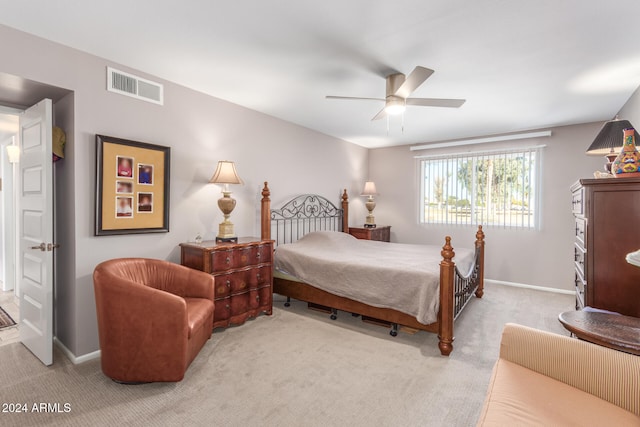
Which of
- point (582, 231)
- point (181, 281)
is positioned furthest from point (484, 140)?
point (181, 281)

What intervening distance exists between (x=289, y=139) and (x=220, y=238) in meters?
1.97

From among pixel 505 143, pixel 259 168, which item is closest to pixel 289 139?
pixel 259 168

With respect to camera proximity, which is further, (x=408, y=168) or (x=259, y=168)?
(x=408, y=168)

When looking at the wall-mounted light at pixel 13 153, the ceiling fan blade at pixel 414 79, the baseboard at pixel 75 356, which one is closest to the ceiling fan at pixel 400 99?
the ceiling fan blade at pixel 414 79

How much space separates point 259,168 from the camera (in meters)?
4.18

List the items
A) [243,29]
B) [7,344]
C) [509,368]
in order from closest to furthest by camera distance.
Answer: [509,368] → [243,29] → [7,344]

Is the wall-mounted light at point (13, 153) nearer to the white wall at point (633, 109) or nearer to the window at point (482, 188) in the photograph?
the window at point (482, 188)

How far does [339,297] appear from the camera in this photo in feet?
11.2

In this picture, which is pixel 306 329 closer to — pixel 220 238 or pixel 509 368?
pixel 220 238

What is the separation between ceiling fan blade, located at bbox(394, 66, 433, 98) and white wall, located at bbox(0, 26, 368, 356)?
212cm

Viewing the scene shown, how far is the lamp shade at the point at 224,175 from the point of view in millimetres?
3344

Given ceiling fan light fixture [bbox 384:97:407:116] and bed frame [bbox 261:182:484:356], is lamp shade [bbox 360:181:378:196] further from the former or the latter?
ceiling fan light fixture [bbox 384:97:407:116]

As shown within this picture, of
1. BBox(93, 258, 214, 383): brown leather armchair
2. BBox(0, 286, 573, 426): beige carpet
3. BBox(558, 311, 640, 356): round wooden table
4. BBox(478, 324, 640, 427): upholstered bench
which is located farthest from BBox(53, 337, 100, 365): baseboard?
BBox(558, 311, 640, 356): round wooden table

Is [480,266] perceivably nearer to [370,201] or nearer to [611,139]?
[370,201]
